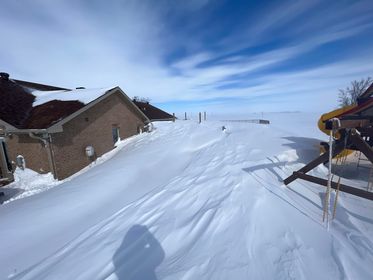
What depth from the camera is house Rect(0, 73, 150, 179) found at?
898cm

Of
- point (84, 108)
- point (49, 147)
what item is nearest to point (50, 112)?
point (84, 108)

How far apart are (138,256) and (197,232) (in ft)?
3.15

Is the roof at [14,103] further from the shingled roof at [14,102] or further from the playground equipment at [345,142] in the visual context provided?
the playground equipment at [345,142]

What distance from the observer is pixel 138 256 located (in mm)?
2607

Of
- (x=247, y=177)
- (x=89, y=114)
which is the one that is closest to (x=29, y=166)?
(x=89, y=114)

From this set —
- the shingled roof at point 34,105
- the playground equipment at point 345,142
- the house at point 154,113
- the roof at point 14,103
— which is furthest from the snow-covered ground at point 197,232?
the house at point 154,113

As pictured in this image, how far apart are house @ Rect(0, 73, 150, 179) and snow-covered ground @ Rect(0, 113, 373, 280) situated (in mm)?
4629

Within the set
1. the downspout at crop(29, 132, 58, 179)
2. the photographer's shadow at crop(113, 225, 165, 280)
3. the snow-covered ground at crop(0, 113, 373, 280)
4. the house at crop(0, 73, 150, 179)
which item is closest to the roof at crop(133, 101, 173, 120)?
the house at crop(0, 73, 150, 179)

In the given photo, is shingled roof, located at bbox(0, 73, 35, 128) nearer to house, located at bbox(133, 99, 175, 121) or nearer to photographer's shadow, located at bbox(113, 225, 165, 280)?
photographer's shadow, located at bbox(113, 225, 165, 280)

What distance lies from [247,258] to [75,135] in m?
10.6

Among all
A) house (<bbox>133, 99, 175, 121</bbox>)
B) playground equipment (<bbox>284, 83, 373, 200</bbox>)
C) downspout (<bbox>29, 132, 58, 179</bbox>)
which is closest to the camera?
playground equipment (<bbox>284, 83, 373, 200</bbox>)

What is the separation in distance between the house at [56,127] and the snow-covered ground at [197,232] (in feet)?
15.2

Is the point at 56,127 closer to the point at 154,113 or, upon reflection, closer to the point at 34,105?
the point at 34,105

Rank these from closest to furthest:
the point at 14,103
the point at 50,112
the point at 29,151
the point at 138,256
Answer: the point at 138,256, the point at 29,151, the point at 50,112, the point at 14,103
